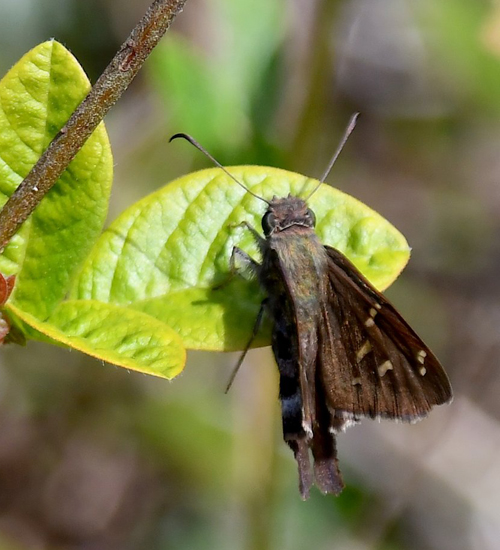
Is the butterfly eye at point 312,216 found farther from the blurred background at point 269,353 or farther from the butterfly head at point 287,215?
the blurred background at point 269,353

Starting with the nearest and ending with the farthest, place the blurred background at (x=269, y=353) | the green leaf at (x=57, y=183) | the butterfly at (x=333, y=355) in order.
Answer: the green leaf at (x=57, y=183)
the butterfly at (x=333, y=355)
the blurred background at (x=269, y=353)

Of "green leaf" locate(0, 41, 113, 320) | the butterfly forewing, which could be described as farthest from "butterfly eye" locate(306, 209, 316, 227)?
"green leaf" locate(0, 41, 113, 320)

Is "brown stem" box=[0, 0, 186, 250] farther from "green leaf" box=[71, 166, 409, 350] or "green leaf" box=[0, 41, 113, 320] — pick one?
"green leaf" box=[71, 166, 409, 350]

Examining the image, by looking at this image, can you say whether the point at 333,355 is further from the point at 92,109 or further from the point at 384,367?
the point at 92,109

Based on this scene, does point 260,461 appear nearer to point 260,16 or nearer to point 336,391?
point 336,391

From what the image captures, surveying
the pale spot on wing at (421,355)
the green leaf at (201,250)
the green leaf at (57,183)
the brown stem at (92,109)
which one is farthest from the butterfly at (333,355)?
the brown stem at (92,109)

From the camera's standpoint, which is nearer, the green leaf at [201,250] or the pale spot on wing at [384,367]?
the green leaf at [201,250]
